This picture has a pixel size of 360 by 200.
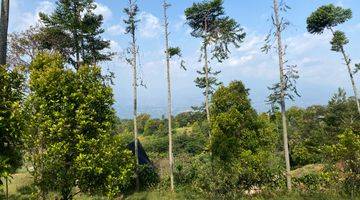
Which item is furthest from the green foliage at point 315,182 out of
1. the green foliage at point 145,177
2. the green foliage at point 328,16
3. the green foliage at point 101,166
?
the green foliage at point 328,16

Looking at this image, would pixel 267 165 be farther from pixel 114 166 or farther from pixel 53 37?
pixel 53 37

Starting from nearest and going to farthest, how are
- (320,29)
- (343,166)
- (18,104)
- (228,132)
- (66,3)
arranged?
(18,104), (343,166), (228,132), (66,3), (320,29)

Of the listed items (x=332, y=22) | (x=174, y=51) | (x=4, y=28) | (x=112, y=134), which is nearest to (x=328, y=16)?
(x=332, y=22)

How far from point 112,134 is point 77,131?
89.7 inches

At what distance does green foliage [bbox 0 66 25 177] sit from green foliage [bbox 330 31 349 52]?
3244cm

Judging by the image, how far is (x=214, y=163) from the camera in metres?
25.1

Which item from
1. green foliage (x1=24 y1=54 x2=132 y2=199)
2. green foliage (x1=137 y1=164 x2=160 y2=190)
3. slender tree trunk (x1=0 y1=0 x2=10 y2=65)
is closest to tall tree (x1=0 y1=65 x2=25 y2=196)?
slender tree trunk (x1=0 y1=0 x2=10 y2=65)

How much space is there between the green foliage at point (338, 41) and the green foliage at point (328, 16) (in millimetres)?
970

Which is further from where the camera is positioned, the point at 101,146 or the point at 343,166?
the point at 343,166

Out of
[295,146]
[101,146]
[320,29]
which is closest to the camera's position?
[101,146]

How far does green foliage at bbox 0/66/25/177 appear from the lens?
28.6 feet

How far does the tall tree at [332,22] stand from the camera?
35125mm

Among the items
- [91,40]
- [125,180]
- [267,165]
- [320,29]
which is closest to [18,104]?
[125,180]

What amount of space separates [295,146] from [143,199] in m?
Result: 31.1
